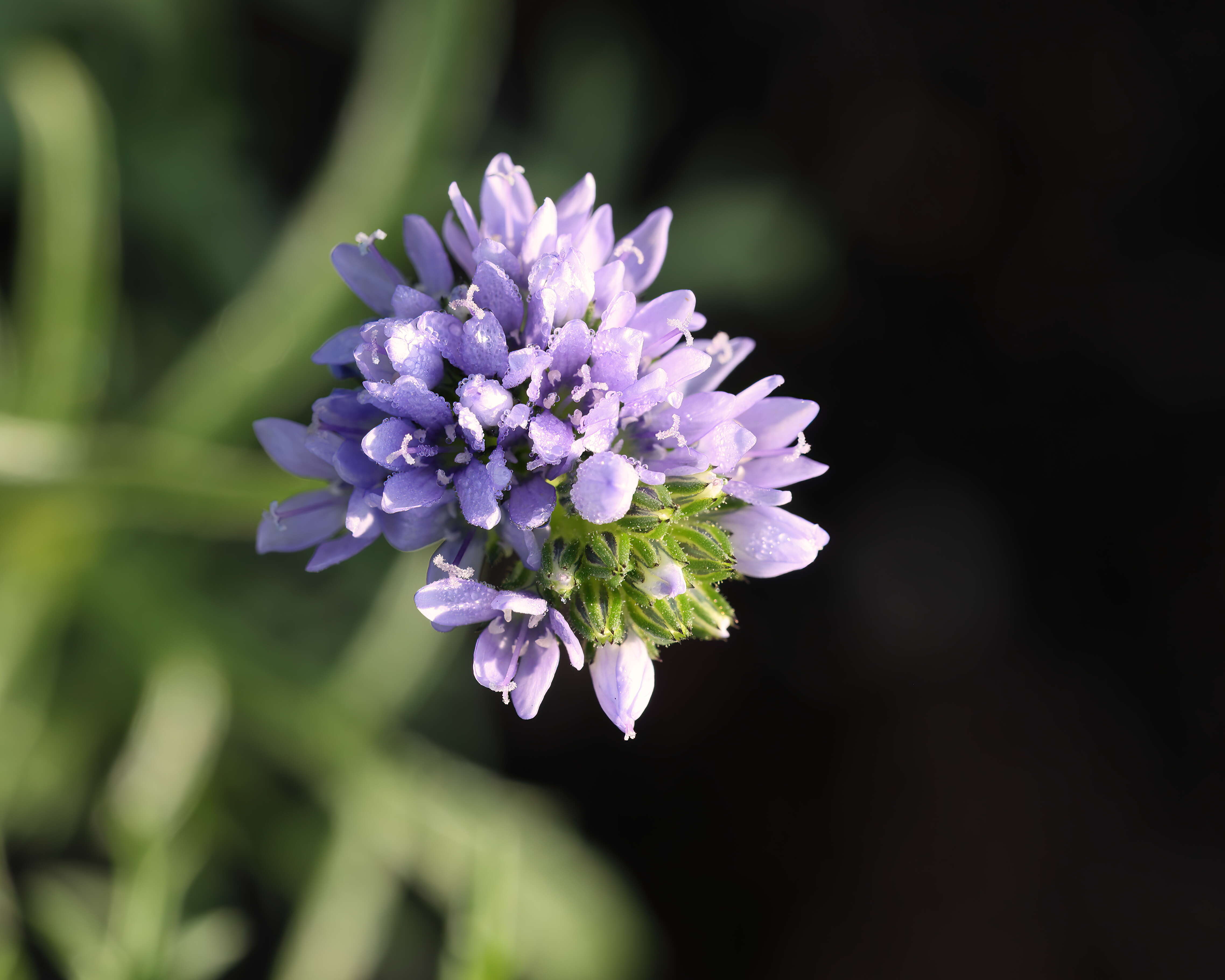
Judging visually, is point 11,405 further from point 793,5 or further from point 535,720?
point 793,5

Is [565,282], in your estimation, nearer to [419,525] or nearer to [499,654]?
[419,525]

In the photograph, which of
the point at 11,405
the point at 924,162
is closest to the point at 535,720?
the point at 11,405

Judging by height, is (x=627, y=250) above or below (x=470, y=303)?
above

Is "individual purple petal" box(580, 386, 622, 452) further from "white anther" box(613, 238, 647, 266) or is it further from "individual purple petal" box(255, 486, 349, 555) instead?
"individual purple petal" box(255, 486, 349, 555)

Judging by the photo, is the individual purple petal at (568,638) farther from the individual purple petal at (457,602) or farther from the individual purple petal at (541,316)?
the individual purple petal at (541,316)

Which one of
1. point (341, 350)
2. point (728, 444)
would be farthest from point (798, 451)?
point (341, 350)

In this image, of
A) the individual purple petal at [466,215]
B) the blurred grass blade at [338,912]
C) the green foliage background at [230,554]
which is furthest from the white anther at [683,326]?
the blurred grass blade at [338,912]
